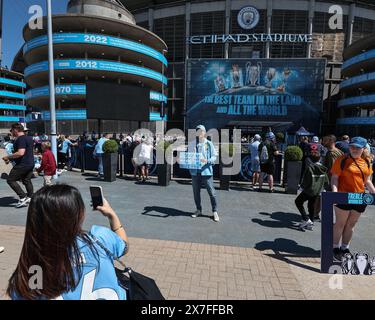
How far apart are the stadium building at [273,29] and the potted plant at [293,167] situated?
37.8m

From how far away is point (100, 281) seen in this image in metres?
1.41

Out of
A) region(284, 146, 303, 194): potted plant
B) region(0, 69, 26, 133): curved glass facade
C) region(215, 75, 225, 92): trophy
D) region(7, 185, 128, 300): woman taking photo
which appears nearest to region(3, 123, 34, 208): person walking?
region(7, 185, 128, 300): woman taking photo

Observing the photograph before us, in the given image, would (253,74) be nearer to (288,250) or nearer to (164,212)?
(164,212)

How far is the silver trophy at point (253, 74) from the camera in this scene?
1663 inches

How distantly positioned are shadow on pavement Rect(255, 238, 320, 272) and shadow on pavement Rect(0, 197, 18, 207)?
6.33 meters

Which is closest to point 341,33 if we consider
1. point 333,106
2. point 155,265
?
point 333,106

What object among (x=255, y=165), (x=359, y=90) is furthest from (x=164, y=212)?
(x=359, y=90)

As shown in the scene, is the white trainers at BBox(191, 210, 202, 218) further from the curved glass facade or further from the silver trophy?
the curved glass facade

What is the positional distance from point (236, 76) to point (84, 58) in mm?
23287

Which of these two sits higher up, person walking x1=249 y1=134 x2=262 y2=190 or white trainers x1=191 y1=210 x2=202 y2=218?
person walking x1=249 y1=134 x2=262 y2=190

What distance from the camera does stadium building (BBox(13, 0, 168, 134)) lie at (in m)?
36.3

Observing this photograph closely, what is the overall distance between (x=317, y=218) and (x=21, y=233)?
6319mm

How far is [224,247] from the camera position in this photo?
4.70 metres
